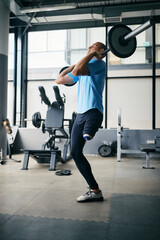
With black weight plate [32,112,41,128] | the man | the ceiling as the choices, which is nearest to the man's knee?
the man

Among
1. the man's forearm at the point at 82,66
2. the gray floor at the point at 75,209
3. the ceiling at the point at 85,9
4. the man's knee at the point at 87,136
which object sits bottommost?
the gray floor at the point at 75,209

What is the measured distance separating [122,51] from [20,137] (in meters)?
4.90

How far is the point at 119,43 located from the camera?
192 cm

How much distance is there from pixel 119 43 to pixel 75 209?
148 centimetres

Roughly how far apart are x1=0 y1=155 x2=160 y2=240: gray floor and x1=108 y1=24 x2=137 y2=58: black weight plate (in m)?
1.32

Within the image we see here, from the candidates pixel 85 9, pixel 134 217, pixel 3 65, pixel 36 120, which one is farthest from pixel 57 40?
pixel 134 217

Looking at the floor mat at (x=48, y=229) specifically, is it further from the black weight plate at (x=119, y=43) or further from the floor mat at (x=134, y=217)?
the black weight plate at (x=119, y=43)

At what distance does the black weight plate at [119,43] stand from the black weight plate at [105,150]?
3816 mm

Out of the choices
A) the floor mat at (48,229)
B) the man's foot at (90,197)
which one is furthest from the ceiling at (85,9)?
the floor mat at (48,229)

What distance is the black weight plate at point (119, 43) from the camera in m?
1.85

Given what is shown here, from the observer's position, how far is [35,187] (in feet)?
9.04

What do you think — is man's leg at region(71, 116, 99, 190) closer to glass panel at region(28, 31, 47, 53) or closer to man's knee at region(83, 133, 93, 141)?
man's knee at region(83, 133, 93, 141)

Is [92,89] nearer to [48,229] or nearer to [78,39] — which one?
[48,229]

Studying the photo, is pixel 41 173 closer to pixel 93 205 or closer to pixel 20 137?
pixel 93 205
